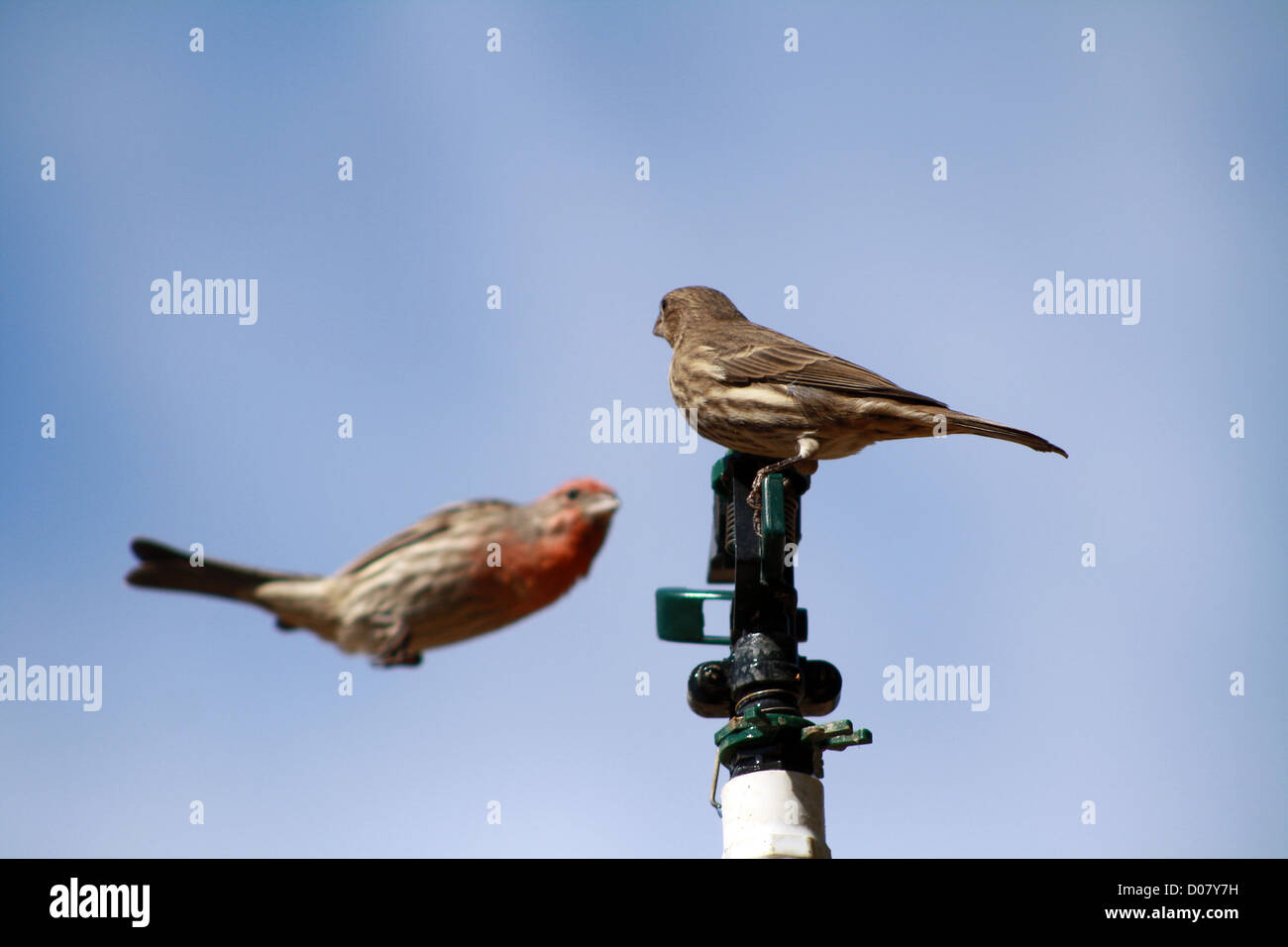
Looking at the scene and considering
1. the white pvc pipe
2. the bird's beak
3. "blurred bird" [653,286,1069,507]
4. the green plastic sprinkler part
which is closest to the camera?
the bird's beak

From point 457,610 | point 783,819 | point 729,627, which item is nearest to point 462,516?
point 457,610

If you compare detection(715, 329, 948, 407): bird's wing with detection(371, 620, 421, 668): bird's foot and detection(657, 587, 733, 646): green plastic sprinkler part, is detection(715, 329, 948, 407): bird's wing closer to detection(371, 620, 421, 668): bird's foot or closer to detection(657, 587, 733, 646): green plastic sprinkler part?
detection(657, 587, 733, 646): green plastic sprinkler part

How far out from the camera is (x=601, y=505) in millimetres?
1540

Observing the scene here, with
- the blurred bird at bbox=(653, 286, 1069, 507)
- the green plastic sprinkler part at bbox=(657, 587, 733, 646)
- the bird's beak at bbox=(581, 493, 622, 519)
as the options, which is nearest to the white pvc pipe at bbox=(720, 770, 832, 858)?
the green plastic sprinkler part at bbox=(657, 587, 733, 646)

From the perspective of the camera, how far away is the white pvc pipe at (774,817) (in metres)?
4.31

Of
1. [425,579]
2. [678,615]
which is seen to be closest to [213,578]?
[425,579]

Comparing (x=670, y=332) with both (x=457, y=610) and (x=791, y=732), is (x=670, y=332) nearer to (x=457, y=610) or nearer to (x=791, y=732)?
(x=791, y=732)

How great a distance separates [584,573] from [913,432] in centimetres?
615

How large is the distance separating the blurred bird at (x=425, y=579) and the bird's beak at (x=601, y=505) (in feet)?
0.09

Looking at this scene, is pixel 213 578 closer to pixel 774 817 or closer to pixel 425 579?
pixel 425 579

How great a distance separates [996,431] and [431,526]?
5445 millimetres

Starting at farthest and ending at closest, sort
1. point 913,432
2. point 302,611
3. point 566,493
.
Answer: point 913,432 → point 566,493 → point 302,611

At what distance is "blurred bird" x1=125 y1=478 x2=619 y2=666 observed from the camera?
1387 mm

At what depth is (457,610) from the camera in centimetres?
141
